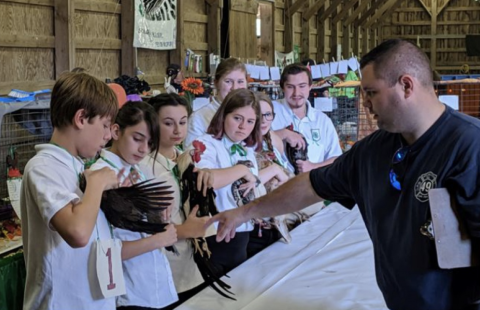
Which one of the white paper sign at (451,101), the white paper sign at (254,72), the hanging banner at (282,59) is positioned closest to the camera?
the white paper sign at (451,101)

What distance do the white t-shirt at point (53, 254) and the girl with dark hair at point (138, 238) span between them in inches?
8.8

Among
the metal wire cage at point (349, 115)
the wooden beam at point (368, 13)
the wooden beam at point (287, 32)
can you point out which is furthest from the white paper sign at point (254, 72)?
the wooden beam at point (368, 13)

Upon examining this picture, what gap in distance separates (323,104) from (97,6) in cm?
233

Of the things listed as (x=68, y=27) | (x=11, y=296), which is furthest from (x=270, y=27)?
(x=11, y=296)

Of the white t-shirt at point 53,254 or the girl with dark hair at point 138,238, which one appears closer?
the white t-shirt at point 53,254

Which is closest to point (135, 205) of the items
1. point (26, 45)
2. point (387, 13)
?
point (26, 45)

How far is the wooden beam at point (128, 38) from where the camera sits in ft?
22.0

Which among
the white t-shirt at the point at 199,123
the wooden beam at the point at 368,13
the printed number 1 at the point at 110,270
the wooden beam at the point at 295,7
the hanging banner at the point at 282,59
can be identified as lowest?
the printed number 1 at the point at 110,270

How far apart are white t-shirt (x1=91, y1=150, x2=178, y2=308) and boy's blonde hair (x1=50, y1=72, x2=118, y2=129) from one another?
34 centimetres

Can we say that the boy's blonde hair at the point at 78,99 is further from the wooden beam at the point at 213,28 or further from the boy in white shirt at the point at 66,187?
the wooden beam at the point at 213,28

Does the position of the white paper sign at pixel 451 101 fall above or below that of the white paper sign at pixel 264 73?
below

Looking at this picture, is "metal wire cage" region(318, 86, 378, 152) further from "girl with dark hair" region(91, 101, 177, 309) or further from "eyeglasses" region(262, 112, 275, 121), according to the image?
"girl with dark hair" region(91, 101, 177, 309)

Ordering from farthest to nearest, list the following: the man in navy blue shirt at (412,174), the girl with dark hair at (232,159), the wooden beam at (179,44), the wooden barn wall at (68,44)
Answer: the wooden beam at (179,44) < the wooden barn wall at (68,44) < the girl with dark hair at (232,159) < the man in navy blue shirt at (412,174)

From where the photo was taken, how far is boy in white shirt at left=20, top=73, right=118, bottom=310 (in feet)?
5.98
